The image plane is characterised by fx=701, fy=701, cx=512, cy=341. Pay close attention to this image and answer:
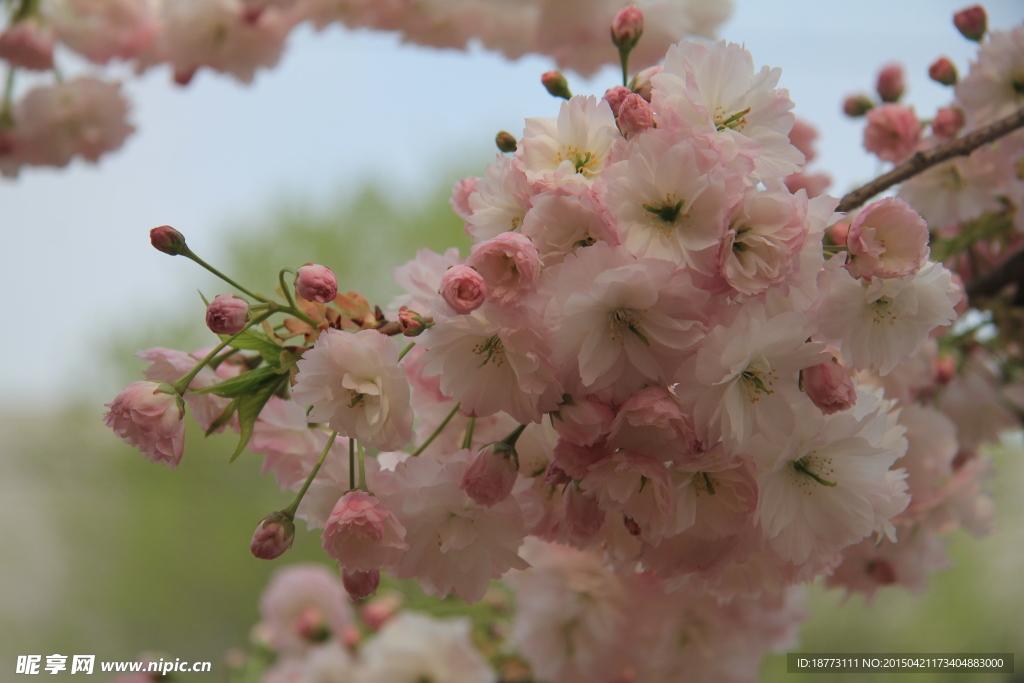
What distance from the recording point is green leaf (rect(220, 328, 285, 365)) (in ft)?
1.26

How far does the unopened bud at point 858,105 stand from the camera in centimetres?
67

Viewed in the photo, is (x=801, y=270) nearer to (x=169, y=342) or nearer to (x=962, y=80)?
(x=962, y=80)

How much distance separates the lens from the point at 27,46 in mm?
852

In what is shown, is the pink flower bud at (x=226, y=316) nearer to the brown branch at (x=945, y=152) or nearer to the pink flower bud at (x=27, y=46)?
the brown branch at (x=945, y=152)

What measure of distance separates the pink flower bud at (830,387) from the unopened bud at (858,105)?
452 mm

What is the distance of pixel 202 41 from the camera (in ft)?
3.13

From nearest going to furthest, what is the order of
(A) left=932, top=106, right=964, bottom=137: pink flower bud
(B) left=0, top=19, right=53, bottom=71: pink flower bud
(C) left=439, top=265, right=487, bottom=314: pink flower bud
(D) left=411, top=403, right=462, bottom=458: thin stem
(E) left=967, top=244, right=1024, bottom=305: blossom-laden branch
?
(C) left=439, top=265, right=487, bottom=314: pink flower bud < (D) left=411, top=403, right=462, bottom=458: thin stem < (A) left=932, top=106, right=964, bottom=137: pink flower bud < (E) left=967, top=244, right=1024, bottom=305: blossom-laden branch < (B) left=0, top=19, right=53, bottom=71: pink flower bud

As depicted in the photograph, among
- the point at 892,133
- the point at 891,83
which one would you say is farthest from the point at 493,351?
the point at 891,83

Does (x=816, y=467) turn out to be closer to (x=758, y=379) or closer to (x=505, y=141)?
(x=758, y=379)

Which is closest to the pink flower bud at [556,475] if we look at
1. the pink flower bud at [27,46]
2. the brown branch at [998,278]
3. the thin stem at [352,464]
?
the thin stem at [352,464]

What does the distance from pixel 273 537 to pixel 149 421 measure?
86mm

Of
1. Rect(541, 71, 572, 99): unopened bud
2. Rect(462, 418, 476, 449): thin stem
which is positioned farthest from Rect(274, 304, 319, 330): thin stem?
Rect(541, 71, 572, 99): unopened bud

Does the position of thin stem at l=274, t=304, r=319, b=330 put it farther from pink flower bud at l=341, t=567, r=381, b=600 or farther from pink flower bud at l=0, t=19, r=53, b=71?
pink flower bud at l=0, t=19, r=53, b=71

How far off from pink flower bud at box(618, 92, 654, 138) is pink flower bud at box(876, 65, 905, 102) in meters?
0.48
